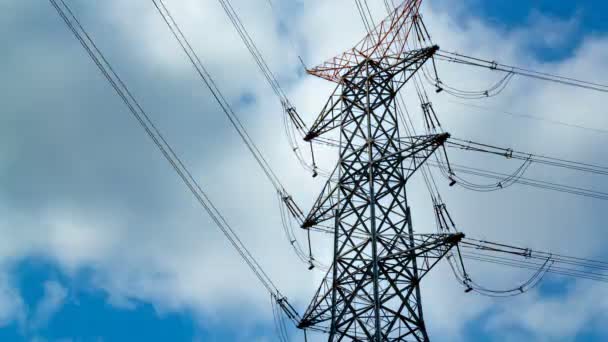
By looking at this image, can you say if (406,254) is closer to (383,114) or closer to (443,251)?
(443,251)

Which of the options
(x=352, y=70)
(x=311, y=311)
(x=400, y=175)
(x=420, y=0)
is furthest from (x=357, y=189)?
(x=420, y=0)

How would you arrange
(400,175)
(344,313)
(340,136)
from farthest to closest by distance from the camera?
(340,136), (400,175), (344,313)

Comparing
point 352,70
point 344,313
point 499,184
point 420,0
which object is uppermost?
point 420,0

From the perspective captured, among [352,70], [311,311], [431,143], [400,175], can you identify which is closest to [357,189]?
[400,175]

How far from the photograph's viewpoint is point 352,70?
23.7 m

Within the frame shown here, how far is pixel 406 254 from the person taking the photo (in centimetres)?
1766

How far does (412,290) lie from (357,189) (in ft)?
13.1

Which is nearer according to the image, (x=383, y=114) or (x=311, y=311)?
(x=311, y=311)

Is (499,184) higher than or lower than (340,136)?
lower

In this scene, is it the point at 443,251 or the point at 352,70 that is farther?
the point at 352,70

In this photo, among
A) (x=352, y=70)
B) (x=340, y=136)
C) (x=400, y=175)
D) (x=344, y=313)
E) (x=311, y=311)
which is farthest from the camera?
(x=352, y=70)

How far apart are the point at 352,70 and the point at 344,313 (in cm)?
1045

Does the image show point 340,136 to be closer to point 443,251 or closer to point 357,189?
point 357,189

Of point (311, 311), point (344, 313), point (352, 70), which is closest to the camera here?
point (344, 313)
